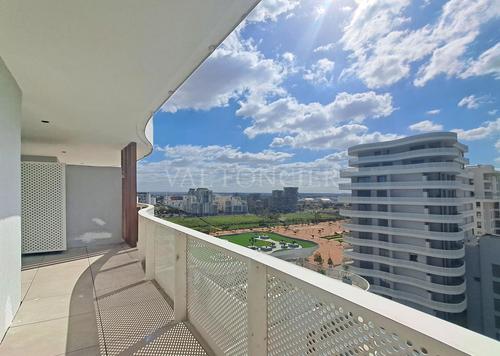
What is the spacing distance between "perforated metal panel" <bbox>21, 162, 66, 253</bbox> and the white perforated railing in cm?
453

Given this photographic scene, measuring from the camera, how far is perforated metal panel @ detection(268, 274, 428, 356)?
2.87ft

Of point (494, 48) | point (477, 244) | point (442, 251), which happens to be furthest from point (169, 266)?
point (494, 48)

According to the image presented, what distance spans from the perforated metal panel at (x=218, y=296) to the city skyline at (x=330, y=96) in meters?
5.17

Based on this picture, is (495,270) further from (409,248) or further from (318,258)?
(318,258)

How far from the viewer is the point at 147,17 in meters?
1.95

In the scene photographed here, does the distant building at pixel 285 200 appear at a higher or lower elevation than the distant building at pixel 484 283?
higher

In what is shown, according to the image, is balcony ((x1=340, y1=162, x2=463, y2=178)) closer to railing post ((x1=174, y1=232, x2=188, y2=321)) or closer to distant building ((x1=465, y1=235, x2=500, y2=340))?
distant building ((x1=465, y1=235, x2=500, y2=340))

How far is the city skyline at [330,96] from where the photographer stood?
32.0 feet

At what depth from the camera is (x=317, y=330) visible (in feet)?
3.76

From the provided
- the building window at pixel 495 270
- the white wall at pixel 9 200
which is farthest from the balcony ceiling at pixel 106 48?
the building window at pixel 495 270

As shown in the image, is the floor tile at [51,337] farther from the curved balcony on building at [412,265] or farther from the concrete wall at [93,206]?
the curved balcony on building at [412,265]

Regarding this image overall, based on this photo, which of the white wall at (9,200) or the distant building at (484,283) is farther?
the distant building at (484,283)

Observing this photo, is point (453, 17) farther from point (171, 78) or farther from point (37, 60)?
point (37, 60)

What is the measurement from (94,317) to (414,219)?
1481cm
